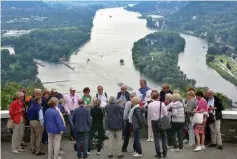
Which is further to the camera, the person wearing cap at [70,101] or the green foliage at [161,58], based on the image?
the green foliage at [161,58]

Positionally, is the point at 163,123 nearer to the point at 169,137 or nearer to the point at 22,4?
the point at 169,137

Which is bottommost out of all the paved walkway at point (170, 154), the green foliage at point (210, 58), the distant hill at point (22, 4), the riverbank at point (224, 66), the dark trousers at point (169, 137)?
the riverbank at point (224, 66)

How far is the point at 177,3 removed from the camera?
127m

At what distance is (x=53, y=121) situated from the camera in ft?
15.8

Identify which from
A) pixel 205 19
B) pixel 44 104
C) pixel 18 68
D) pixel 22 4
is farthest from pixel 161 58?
pixel 22 4

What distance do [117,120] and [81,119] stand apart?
46 cm

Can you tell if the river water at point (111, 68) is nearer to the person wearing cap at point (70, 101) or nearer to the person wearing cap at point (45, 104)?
the person wearing cap at point (70, 101)

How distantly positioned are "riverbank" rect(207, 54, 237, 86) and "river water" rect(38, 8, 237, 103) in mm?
754

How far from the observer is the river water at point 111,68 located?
40.0 m

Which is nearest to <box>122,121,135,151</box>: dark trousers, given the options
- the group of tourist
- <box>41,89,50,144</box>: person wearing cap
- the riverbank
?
the group of tourist

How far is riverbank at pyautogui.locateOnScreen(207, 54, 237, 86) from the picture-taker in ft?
149

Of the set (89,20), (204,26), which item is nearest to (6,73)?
(89,20)

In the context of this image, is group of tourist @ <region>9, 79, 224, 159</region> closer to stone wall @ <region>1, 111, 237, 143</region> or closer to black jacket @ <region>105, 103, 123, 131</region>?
black jacket @ <region>105, 103, 123, 131</region>

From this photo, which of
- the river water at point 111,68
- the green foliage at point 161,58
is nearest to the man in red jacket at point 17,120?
the river water at point 111,68
